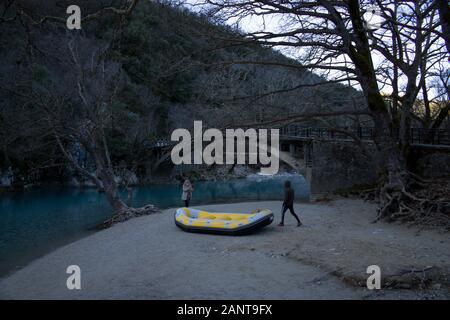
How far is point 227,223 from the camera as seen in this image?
11.0 metres

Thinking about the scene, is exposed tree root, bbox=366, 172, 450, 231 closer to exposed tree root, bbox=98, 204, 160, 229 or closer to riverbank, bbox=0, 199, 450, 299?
riverbank, bbox=0, 199, 450, 299

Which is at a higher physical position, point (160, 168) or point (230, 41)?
point (230, 41)

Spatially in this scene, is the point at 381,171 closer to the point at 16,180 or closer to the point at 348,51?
the point at 348,51

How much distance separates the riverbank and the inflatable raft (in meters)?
0.28

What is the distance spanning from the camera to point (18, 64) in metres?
28.8

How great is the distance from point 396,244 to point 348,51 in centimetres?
548

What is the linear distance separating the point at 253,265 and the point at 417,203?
266 inches

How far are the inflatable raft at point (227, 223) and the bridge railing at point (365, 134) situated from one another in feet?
16.7

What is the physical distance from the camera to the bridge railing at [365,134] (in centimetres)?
1500

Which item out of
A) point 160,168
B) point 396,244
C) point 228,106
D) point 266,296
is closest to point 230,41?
point 228,106

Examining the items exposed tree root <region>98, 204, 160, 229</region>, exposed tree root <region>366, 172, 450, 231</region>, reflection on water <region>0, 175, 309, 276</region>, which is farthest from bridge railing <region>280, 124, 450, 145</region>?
reflection on water <region>0, 175, 309, 276</region>

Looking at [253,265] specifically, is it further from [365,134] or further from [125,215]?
[365,134]

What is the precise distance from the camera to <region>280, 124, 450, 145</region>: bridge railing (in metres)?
15.0

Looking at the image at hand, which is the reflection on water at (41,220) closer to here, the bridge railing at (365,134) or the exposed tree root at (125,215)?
the exposed tree root at (125,215)
